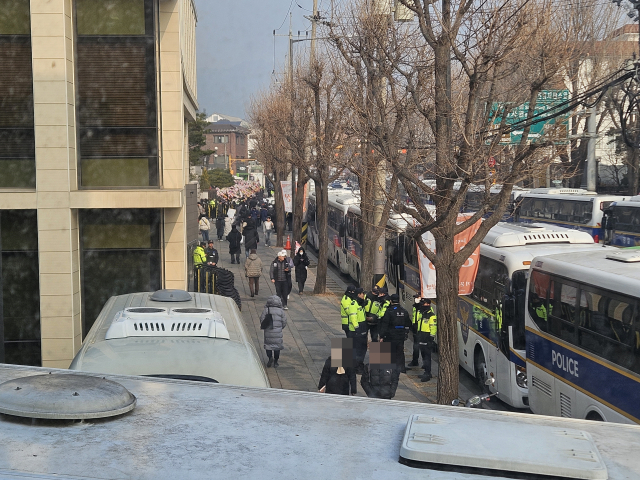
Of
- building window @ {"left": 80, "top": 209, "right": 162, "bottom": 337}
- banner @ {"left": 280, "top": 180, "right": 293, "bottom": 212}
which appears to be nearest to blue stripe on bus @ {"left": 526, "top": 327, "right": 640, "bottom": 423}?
building window @ {"left": 80, "top": 209, "right": 162, "bottom": 337}

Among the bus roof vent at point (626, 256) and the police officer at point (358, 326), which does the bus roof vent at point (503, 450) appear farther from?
the police officer at point (358, 326)

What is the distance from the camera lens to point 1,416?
2947mm

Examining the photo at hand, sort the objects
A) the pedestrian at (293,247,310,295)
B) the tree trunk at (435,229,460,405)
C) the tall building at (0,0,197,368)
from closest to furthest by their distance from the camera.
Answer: the tree trunk at (435,229,460,405)
the tall building at (0,0,197,368)
the pedestrian at (293,247,310,295)

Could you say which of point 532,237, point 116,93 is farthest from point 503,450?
point 116,93

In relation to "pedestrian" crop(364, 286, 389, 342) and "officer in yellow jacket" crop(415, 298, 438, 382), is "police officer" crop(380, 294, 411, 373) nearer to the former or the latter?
"pedestrian" crop(364, 286, 389, 342)

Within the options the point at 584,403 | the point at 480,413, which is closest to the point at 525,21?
the point at 584,403

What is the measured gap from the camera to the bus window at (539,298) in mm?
10711

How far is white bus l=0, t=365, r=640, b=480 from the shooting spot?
2568 millimetres

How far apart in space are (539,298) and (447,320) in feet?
4.52

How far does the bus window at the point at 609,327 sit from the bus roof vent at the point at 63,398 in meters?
6.41

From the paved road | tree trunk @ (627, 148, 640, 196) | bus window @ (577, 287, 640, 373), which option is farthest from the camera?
tree trunk @ (627, 148, 640, 196)

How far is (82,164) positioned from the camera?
44.4 ft

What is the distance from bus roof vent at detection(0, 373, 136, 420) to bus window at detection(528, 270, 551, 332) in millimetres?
8432

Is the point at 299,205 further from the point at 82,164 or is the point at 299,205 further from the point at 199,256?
the point at 82,164
